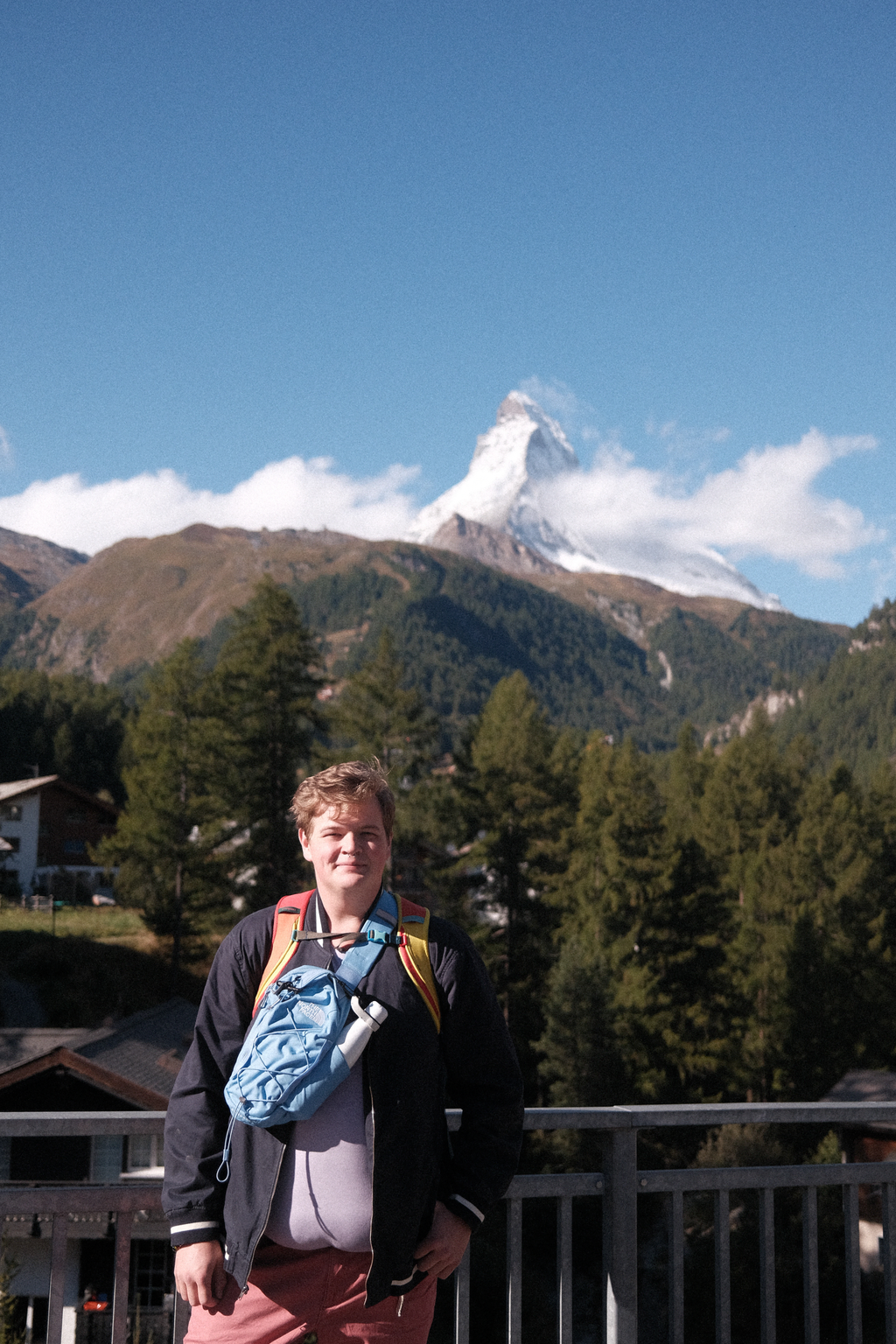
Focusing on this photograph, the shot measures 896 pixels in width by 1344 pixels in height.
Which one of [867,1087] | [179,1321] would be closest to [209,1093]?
[179,1321]

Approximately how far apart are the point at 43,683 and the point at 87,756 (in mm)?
11864

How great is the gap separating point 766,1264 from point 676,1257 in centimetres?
37

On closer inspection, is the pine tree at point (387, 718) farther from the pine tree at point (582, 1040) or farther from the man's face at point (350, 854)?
the man's face at point (350, 854)

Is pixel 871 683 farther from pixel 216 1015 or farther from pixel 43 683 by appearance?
pixel 216 1015

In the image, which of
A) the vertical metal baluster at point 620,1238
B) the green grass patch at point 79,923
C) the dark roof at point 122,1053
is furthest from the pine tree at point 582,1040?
the vertical metal baluster at point 620,1238

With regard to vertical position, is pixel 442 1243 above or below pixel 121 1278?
above

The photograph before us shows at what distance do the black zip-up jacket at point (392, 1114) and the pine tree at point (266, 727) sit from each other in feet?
101

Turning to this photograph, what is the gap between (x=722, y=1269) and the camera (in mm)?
3900

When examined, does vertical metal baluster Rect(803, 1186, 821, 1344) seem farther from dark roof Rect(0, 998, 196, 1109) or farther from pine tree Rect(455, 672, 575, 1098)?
pine tree Rect(455, 672, 575, 1098)

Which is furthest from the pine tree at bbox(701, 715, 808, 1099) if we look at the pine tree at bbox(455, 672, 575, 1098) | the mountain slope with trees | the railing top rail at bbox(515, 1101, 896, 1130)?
the mountain slope with trees

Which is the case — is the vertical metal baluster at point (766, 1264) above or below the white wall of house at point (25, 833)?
below

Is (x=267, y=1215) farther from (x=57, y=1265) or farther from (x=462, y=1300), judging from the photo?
(x=462, y=1300)

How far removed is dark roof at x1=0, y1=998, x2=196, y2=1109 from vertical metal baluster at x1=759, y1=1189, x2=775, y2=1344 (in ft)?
40.9

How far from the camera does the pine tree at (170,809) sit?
36500 mm
